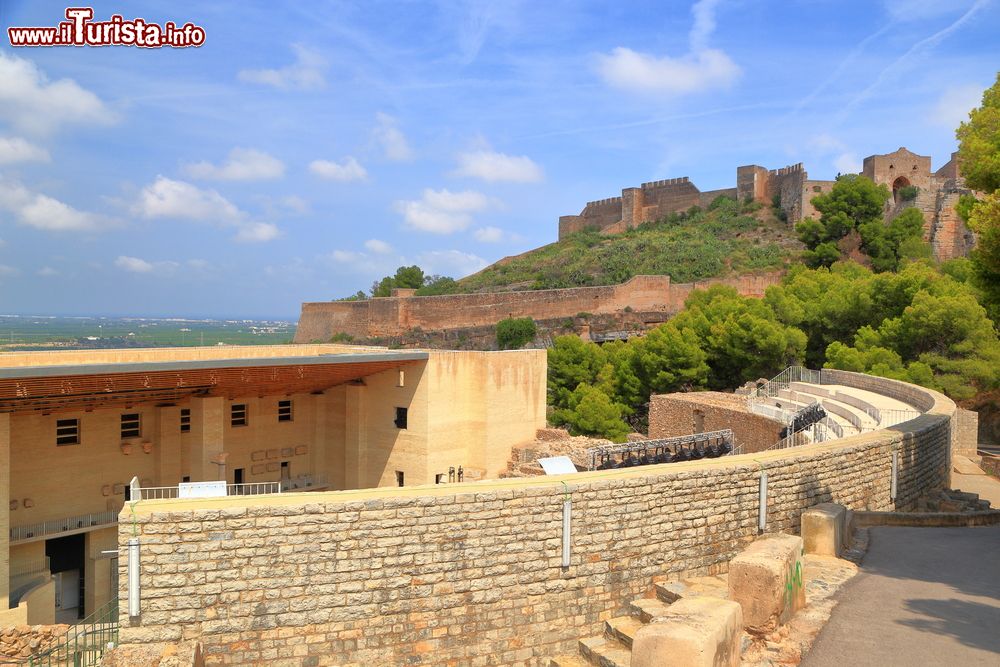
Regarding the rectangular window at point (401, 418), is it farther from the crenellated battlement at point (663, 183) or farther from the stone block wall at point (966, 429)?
the crenellated battlement at point (663, 183)

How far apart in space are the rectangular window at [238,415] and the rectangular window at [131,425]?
242 centimetres

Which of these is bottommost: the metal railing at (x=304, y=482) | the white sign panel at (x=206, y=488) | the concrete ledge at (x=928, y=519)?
the metal railing at (x=304, y=482)

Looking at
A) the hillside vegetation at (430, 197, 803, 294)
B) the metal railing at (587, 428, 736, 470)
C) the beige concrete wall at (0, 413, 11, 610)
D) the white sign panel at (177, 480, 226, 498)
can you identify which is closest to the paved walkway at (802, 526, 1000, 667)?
the white sign panel at (177, 480, 226, 498)

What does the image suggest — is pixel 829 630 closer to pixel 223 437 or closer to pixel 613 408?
pixel 223 437

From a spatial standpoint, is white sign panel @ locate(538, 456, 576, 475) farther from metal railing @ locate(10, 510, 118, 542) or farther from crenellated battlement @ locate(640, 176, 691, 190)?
crenellated battlement @ locate(640, 176, 691, 190)

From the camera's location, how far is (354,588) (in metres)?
6.61

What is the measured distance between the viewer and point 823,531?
26.9 ft

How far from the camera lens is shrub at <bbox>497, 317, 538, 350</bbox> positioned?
40.8 meters

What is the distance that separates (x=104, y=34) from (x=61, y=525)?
1052cm

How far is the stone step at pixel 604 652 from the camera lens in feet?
22.2

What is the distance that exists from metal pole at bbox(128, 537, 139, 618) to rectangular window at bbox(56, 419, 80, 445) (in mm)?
12660

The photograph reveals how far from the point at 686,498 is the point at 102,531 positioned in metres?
14.9

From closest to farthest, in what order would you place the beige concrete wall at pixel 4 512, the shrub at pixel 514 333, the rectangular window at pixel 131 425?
the beige concrete wall at pixel 4 512, the rectangular window at pixel 131 425, the shrub at pixel 514 333

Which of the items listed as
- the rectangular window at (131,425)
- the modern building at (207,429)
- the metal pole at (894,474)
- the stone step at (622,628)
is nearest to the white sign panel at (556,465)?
the stone step at (622,628)
